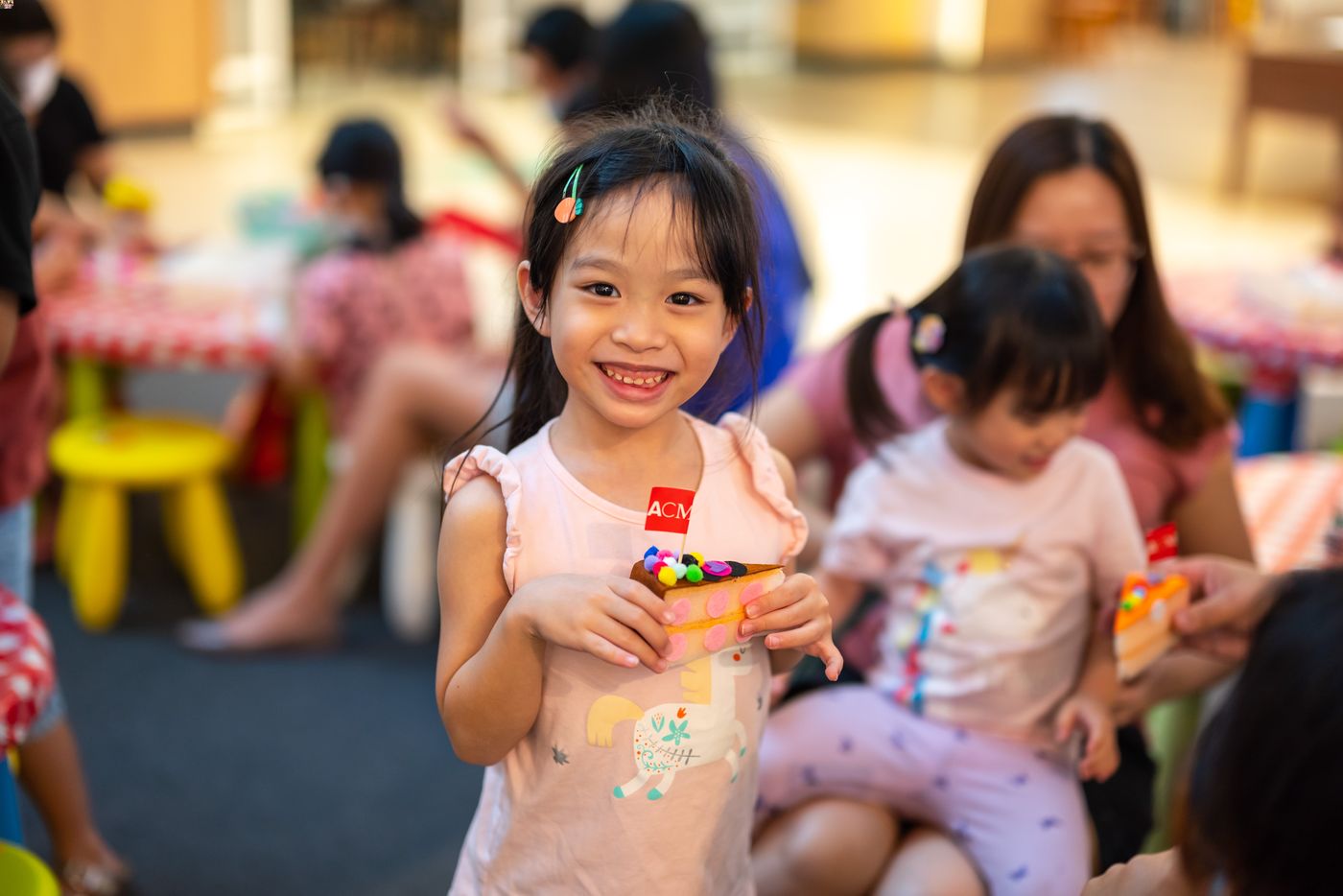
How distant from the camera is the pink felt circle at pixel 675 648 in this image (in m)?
1.12

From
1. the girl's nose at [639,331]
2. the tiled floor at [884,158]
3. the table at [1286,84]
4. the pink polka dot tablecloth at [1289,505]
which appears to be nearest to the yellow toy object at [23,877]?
the girl's nose at [639,331]

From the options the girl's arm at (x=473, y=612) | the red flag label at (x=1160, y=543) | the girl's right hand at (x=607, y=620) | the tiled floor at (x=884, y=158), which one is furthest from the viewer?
the tiled floor at (x=884, y=158)

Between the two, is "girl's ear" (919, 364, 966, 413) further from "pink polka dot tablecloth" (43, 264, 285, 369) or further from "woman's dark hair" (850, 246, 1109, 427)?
"pink polka dot tablecloth" (43, 264, 285, 369)

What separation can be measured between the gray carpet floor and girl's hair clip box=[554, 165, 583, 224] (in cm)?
152

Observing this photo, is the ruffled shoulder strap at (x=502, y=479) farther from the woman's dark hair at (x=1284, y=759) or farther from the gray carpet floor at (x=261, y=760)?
the gray carpet floor at (x=261, y=760)

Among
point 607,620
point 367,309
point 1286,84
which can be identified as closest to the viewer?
point 607,620

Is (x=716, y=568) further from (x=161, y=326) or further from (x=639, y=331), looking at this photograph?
(x=161, y=326)

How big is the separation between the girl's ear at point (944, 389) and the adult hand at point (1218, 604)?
28 cm

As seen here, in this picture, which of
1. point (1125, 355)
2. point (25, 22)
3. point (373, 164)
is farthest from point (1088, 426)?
point (25, 22)

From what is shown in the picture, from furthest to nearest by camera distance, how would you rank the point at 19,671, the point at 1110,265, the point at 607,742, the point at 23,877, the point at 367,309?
the point at 367,309 → the point at 1110,265 → the point at 19,671 → the point at 23,877 → the point at 607,742

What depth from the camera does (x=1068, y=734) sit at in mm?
1535

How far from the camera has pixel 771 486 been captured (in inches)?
51.8

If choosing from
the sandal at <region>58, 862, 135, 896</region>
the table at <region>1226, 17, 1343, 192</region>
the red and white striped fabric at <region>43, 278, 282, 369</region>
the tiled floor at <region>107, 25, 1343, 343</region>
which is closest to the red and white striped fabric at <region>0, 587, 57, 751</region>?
the sandal at <region>58, 862, 135, 896</region>

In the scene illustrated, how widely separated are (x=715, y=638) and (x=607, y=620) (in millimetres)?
98
